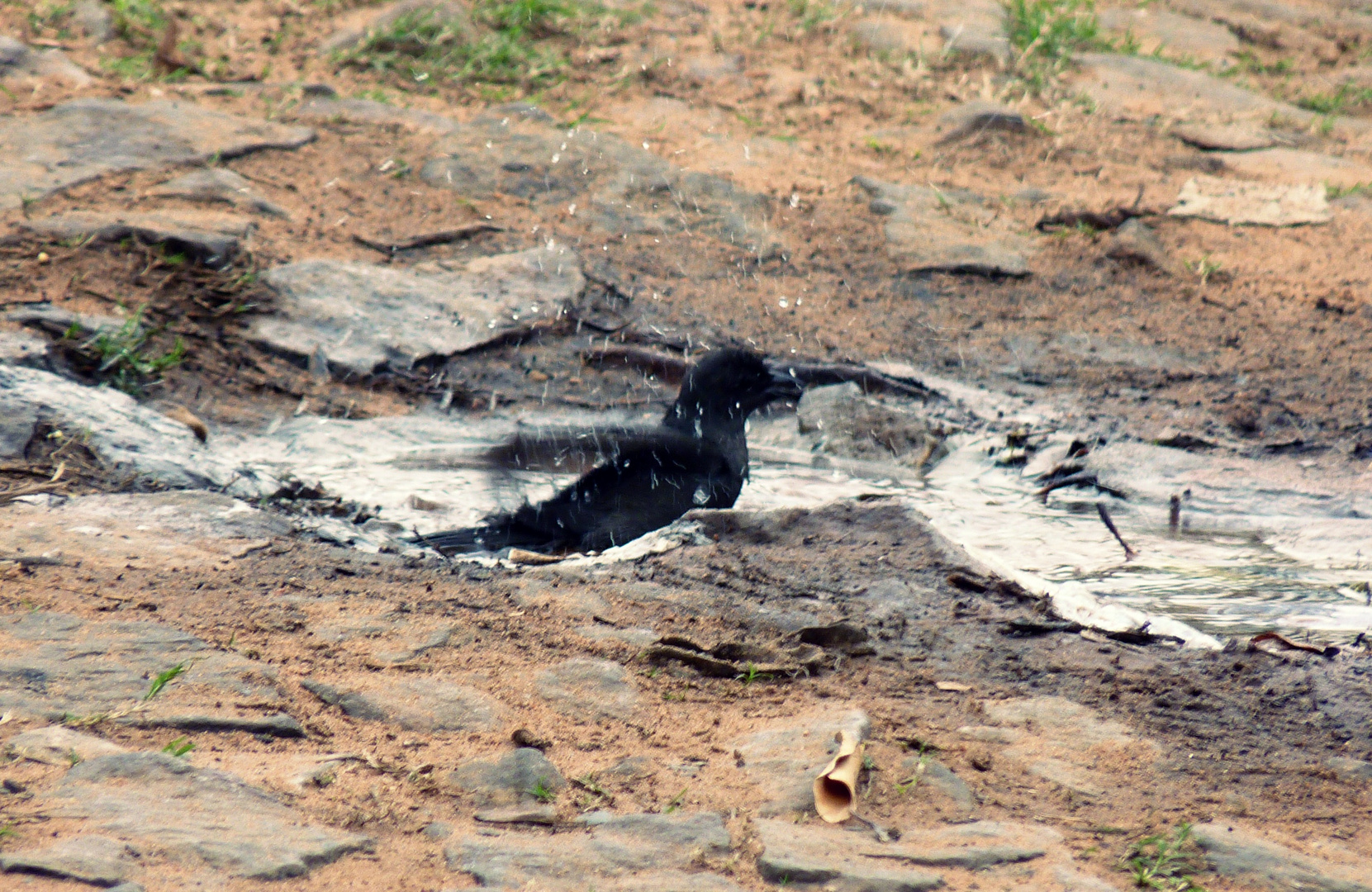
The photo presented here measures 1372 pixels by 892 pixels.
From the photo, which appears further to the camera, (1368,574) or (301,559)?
(1368,574)

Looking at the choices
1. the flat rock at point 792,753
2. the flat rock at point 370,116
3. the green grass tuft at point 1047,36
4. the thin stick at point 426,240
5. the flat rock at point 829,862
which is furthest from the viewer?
the green grass tuft at point 1047,36

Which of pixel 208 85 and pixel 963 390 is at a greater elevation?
pixel 208 85

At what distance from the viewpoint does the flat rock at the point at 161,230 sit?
543cm

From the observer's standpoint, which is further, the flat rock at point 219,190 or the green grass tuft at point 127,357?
the flat rock at point 219,190

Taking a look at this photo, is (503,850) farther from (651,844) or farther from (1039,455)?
(1039,455)

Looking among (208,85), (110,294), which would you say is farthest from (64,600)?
(208,85)

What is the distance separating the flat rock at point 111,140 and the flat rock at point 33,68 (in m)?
0.47

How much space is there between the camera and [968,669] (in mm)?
2986

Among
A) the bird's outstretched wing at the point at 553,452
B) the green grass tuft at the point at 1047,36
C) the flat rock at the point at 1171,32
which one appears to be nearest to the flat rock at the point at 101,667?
the bird's outstretched wing at the point at 553,452

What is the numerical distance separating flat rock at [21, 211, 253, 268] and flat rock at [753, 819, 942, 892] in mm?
4491

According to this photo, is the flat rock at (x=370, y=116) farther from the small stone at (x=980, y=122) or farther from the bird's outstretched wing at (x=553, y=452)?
the small stone at (x=980, y=122)

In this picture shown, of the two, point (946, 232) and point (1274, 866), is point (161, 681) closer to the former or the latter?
point (1274, 866)

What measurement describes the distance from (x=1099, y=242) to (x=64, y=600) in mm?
6124

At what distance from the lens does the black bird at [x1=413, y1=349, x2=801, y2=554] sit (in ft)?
15.4
